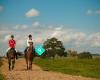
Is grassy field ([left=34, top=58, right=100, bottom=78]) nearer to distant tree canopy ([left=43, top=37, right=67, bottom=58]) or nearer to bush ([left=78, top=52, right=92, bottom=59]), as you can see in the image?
bush ([left=78, top=52, right=92, bottom=59])

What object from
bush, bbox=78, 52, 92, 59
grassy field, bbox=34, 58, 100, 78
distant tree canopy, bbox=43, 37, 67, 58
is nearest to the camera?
grassy field, bbox=34, 58, 100, 78

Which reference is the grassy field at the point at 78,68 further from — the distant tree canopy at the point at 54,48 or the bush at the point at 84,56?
the distant tree canopy at the point at 54,48

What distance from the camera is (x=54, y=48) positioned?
124438 mm

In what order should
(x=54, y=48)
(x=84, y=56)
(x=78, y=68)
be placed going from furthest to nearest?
(x=54, y=48) < (x=84, y=56) < (x=78, y=68)

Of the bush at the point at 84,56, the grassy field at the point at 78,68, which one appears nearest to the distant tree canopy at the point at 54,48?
the bush at the point at 84,56

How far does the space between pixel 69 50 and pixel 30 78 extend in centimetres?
9926

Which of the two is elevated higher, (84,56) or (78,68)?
(84,56)

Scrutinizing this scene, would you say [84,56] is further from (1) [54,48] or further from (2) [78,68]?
(2) [78,68]

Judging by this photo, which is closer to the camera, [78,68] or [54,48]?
[78,68]

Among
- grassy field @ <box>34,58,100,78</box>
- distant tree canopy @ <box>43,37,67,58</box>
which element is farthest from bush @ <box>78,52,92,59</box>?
grassy field @ <box>34,58,100,78</box>

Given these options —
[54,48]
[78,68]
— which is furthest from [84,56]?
[78,68]

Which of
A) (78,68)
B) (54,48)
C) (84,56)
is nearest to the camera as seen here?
(78,68)

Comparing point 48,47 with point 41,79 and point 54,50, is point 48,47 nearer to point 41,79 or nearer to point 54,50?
point 54,50

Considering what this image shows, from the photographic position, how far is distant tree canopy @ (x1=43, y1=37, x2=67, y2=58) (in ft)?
393
